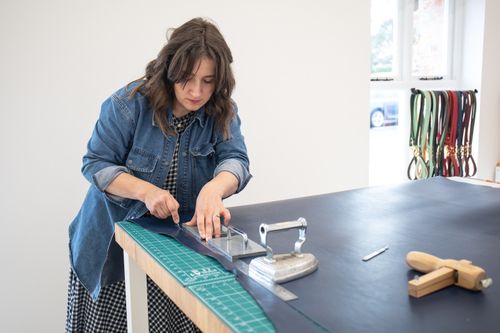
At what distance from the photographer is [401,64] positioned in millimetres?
3209

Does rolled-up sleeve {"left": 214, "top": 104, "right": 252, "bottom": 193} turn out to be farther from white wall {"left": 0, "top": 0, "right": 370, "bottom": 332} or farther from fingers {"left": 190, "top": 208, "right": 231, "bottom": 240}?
white wall {"left": 0, "top": 0, "right": 370, "bottom": 332}

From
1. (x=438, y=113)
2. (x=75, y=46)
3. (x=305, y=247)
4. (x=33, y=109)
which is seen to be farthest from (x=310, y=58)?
(x=305, y=247)

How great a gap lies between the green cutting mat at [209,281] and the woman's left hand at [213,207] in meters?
0.07

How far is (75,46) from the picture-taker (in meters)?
1.91

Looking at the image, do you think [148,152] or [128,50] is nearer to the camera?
[148,152]

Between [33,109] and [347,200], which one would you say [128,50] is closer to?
[33,109]

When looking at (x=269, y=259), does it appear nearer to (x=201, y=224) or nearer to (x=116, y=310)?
(x=201, y=224)

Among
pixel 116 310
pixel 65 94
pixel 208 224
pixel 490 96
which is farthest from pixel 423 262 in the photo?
pixel 490 96

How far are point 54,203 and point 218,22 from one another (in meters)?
1.04

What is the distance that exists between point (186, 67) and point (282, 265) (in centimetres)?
56

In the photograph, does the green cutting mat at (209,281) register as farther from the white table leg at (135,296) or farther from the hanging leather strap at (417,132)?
the hanging leather strap at (417,132)

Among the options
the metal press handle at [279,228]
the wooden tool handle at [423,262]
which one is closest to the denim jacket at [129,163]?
the metal press handle at [279,228]

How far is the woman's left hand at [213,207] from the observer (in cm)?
106

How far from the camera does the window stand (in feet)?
10.3
